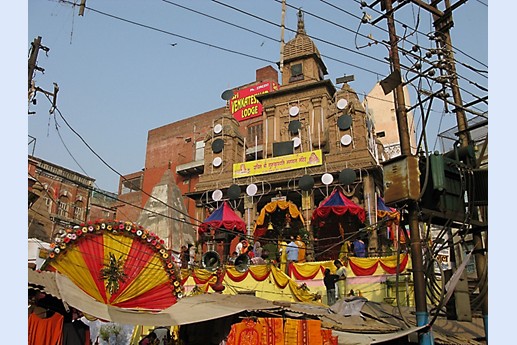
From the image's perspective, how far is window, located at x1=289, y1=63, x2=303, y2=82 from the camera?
30328 mm

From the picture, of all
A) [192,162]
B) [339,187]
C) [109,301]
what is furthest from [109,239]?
[192,162]

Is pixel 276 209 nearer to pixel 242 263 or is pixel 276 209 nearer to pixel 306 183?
pixel 306 183

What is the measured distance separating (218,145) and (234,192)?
442cm

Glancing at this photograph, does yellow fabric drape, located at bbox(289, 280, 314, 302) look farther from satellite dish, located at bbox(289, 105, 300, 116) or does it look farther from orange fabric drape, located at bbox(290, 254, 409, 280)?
satellite dish, located at bbox(289, 105, 300, 116)

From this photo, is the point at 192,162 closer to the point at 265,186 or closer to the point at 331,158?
the point at 265,186

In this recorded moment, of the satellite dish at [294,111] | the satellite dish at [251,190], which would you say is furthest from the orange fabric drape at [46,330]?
the satellite dish at [294,111]

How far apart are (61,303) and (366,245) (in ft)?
52.9

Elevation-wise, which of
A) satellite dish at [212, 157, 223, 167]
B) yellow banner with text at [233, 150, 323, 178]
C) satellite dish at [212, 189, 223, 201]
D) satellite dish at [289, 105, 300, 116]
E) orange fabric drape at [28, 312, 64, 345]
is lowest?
orange fabric drape at [28, 312, 64, 345]

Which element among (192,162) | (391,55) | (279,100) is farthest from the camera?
(192,162)

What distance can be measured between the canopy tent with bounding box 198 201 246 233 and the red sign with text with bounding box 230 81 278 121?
1918 cm

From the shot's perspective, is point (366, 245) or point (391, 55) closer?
point (391, 55)

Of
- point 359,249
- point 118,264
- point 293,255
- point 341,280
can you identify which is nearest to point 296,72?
point 359,249

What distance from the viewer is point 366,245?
22.6 m

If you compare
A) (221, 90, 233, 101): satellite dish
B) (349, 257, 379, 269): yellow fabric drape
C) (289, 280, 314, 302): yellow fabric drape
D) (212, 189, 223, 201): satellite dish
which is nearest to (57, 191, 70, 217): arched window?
(221, 90, 233, 101): satellite dish
